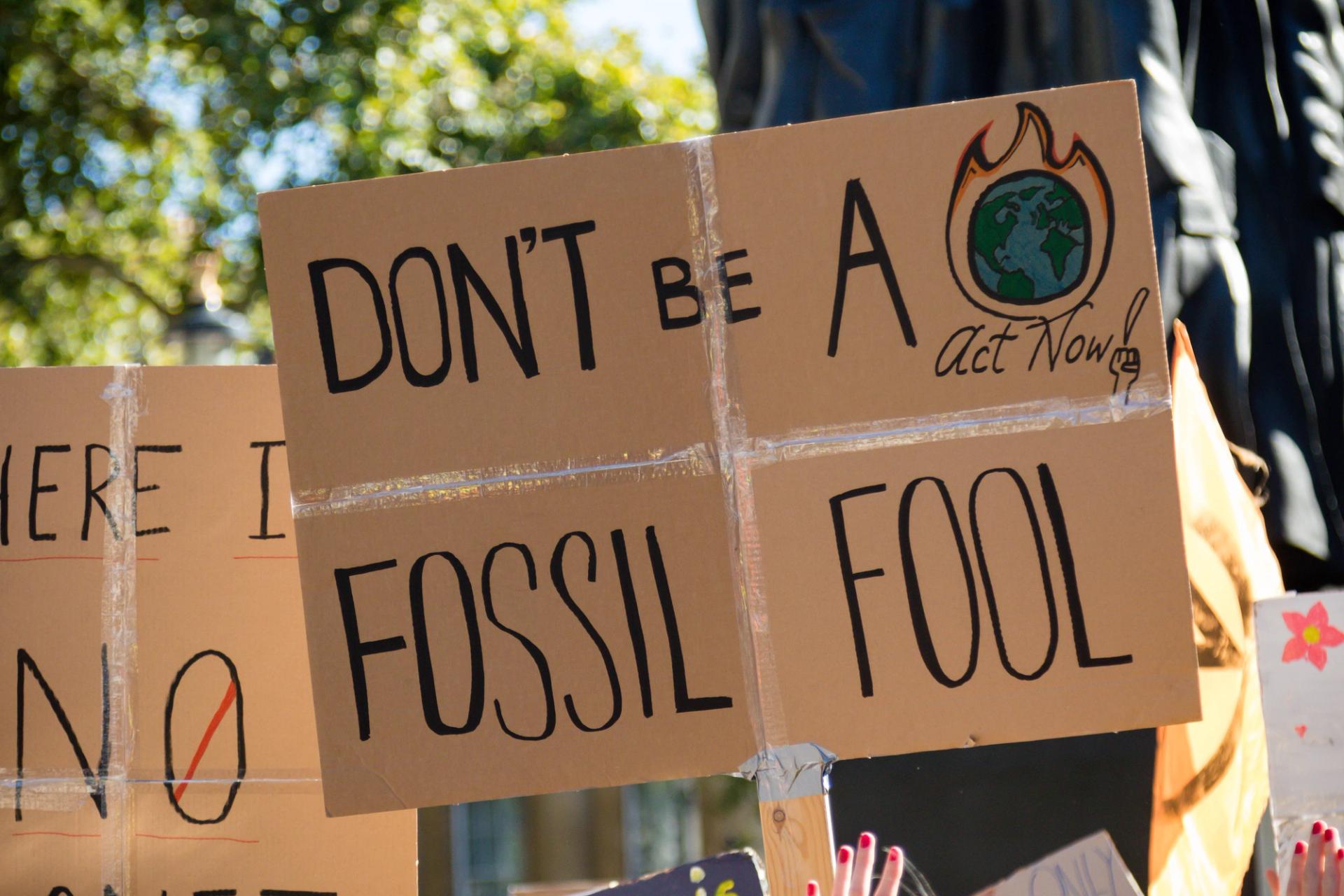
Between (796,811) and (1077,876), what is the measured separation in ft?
1.21

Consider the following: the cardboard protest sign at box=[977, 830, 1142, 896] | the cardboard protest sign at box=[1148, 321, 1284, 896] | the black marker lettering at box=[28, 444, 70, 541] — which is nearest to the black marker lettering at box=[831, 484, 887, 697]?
the cardboard protest sign at box=[977, 830, 1142, 896]

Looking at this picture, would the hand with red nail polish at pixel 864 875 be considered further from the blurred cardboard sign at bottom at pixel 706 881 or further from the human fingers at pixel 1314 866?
the human fingers at pixel 1314 866

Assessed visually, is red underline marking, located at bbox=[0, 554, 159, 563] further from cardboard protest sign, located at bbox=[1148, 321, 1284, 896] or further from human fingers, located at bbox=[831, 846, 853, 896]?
cardboard protest sign, located at bbox=[1148, 321, 1284, 896]

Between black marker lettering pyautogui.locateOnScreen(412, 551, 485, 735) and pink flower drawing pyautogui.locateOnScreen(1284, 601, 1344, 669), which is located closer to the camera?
black marker lettering pyautogui.locateOnScreen(412, 551, 485, 735)

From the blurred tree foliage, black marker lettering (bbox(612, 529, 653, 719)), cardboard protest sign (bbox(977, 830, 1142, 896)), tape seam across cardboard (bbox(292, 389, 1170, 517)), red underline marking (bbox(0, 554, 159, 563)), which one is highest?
the blurred tree foliage

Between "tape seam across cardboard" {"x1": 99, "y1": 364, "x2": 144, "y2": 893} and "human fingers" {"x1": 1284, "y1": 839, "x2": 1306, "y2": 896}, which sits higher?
"tape seam across cardboard" {"x1": 99, "y1": 364, "x2": 144, "y2": 893}

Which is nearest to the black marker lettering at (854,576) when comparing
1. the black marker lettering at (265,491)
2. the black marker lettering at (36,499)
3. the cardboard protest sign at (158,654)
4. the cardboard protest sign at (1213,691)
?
the cardboard protest sign at (1213,691)

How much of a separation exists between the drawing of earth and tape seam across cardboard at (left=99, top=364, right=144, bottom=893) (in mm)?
1286

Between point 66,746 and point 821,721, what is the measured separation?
1178mm

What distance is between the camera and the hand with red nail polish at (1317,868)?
1.53 metres

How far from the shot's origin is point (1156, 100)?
2.30 metres

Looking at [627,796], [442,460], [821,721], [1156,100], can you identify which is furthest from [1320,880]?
[627,796]

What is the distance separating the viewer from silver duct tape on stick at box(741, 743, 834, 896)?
1661 mm

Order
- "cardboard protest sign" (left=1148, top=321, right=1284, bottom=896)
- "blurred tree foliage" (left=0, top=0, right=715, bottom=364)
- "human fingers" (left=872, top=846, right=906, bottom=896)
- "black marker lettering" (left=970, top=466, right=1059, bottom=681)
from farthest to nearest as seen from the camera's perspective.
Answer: "blurred tree foliage" (left=0, top=0, right=715, bottom=364) < "cardboard protest sign" (left=1148, top=321, right=1284, bottom=896) < "black marker lettering" (left=970, top=466, right=1059, bottom=681) < "human fingers" (left=872, top=846, right=906, bottom=896)
